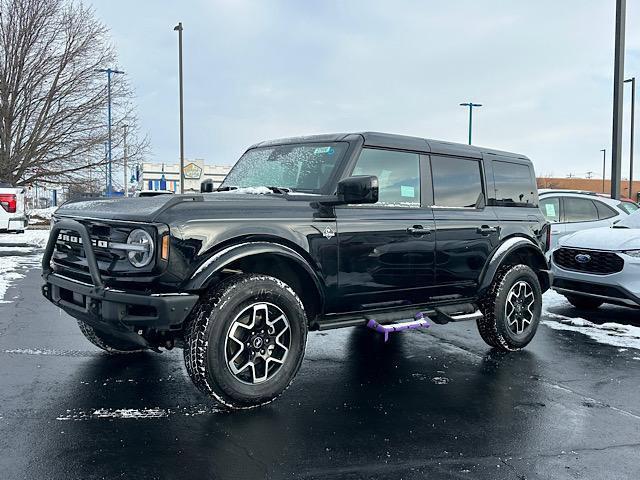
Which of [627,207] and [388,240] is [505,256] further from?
[627,207]

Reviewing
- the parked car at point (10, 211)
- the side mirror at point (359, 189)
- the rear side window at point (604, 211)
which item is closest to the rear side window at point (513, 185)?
the side mirror at point (359, 189)

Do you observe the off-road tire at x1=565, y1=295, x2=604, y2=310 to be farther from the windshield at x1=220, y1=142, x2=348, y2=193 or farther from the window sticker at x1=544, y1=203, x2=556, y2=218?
the windshield at x1=220, y1=142, x2=348, y2=193

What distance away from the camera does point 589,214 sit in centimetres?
1048

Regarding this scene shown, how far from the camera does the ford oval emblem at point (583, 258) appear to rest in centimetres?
733

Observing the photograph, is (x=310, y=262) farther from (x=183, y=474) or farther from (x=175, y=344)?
(x=183, y=474)

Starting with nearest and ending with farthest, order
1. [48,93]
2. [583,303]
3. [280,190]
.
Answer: [280,190], [583,303], [48,93]

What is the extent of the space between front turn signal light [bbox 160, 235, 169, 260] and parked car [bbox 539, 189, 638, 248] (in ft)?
27.0

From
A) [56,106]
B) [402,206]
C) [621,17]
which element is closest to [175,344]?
[402,206]

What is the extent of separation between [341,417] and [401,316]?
1235mm

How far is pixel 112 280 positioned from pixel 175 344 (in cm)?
60

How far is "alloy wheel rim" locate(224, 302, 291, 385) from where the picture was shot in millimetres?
3806

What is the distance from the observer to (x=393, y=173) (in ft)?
16.1

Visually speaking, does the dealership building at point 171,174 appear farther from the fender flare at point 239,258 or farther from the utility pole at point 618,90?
the fender flare at point 239,258

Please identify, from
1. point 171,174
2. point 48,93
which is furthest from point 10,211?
point 171,174
